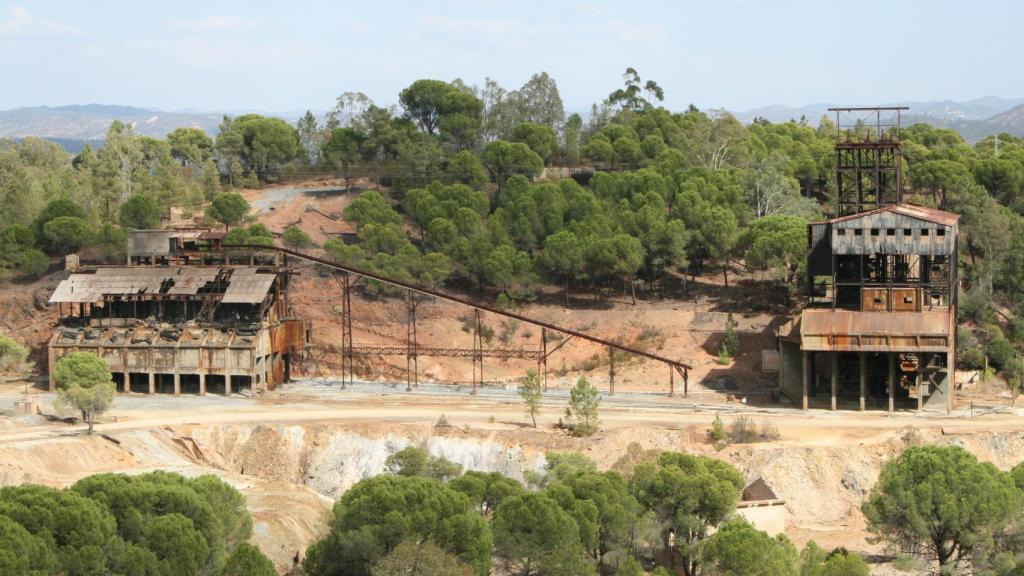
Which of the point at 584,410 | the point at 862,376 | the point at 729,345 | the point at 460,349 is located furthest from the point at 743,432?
the point at 460,349

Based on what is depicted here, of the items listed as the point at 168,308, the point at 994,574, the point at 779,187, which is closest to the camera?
the point at 994,574

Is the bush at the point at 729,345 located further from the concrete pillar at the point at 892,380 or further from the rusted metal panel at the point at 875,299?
the concrete pillar at the point at 892,380

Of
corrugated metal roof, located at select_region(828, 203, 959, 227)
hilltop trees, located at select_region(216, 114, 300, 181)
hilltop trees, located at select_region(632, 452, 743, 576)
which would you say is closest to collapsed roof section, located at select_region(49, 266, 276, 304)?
corrugated metal roof, located at select_region(828, 203, 959, 227)

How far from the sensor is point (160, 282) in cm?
8569

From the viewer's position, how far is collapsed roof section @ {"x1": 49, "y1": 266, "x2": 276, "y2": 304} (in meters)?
84.5

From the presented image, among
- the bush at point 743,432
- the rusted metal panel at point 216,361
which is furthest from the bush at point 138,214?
the bush at point 743,432

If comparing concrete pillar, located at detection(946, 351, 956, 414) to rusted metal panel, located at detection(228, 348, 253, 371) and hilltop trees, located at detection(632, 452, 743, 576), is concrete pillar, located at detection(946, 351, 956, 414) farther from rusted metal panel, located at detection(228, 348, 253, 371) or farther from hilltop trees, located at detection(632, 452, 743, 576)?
rusted metal panel, located at detection(228, 348, 253, 371)

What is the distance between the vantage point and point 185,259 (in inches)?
3546

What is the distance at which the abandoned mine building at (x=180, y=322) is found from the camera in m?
82.2

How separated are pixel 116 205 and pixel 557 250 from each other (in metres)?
43.9

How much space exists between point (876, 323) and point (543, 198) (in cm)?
3306

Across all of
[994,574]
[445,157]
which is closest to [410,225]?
[445,157]

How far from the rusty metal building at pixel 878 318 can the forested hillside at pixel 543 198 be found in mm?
9344

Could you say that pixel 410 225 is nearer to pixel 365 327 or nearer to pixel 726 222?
pixel 365 327
